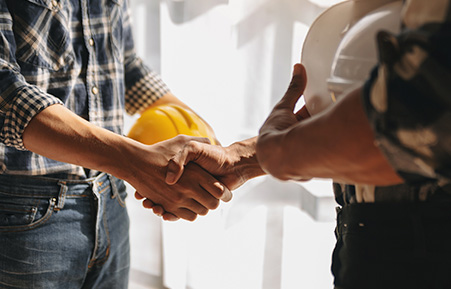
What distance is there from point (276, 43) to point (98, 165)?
35.3 inches

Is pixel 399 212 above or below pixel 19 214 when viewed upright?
above

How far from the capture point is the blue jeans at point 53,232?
1140 mm

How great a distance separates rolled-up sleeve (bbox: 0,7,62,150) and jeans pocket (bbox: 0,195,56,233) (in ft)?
0.47

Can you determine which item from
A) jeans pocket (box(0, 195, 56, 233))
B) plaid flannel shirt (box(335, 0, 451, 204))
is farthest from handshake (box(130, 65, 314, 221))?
plaid flannel shirt (box(335, 0, 451, 204))

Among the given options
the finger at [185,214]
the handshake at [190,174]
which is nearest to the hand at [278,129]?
the handshake at [190,174]

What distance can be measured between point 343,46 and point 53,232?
2.75 feet

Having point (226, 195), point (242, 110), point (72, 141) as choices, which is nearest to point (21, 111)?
point (72, 141)

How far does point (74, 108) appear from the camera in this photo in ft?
3.96

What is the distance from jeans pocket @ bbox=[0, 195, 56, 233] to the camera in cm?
113

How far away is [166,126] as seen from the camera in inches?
51.7

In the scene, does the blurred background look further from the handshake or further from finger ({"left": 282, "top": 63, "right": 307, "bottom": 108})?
finger ({"left": 282, "top": 63, "right": 307, "bottom": 108})

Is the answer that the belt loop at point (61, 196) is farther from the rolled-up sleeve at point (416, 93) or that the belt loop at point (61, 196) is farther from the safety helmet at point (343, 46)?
the rolled-up sleeve at point (416, 93)

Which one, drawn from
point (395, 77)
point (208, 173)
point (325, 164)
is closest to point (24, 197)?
point (208, 173)

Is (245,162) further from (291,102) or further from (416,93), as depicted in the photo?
(416,93)
